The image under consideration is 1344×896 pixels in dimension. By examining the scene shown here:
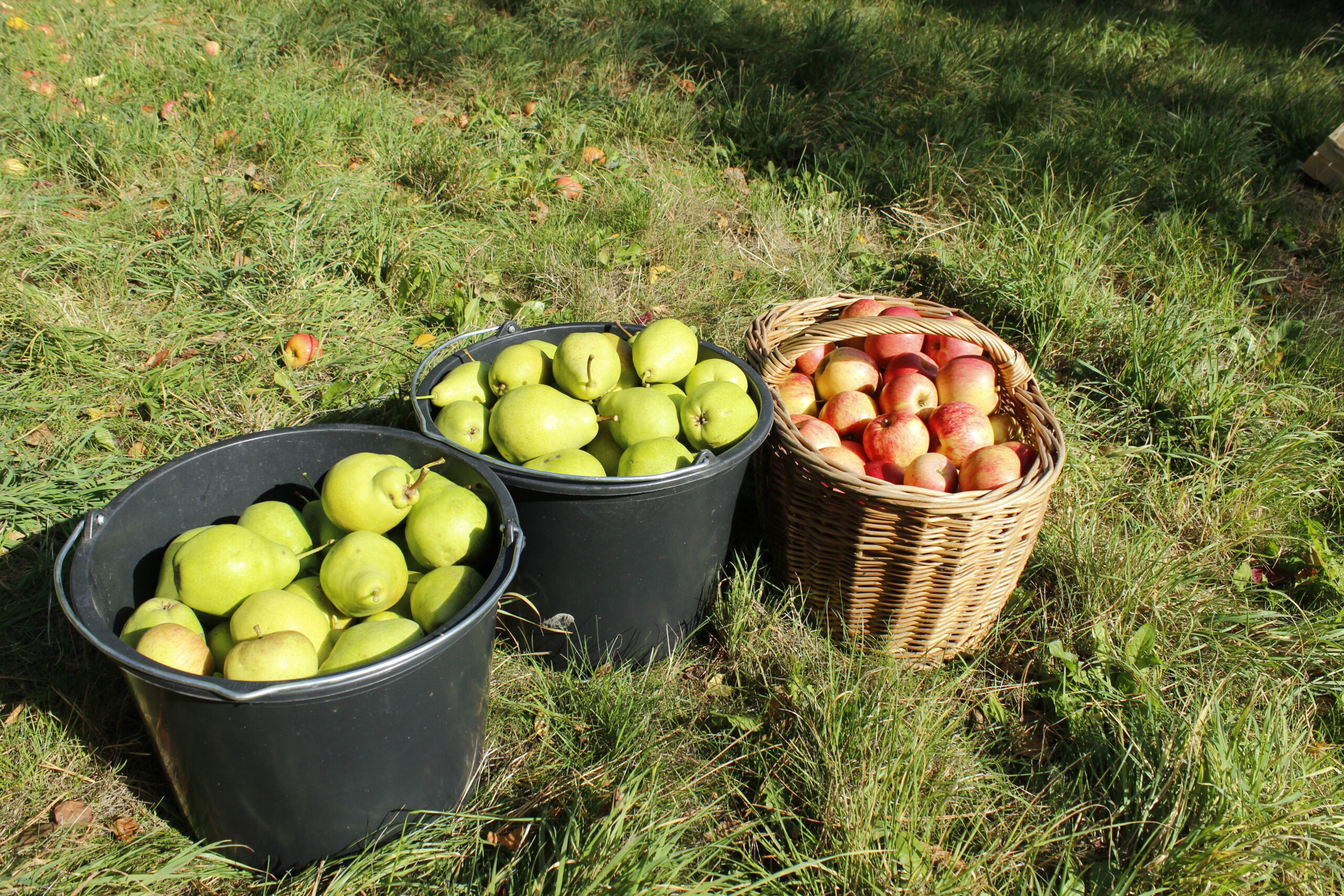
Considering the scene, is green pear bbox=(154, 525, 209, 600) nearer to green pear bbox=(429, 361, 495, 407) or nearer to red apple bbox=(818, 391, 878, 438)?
green pear bbox=(429, 361, 495, 407)

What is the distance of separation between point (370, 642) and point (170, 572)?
1.55ft

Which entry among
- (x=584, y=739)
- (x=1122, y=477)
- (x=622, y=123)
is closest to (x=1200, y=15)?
(x=622, y=123)

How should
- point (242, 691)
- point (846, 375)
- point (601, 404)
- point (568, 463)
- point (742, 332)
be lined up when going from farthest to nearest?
point (742, 332) → point (846, 375) → point (601, 404) → point (568, 463) → point (242, 691)

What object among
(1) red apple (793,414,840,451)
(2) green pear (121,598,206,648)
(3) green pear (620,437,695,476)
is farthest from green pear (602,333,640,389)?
(2) green pear (121,598,206,648)

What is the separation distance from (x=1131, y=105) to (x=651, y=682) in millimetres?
4940

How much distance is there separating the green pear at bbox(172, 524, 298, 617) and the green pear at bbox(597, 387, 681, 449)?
0.86 meters

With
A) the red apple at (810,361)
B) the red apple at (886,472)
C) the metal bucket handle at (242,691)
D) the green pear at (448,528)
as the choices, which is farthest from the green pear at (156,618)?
the red apple at (810,361)

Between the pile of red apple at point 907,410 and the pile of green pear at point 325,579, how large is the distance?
0.99 m

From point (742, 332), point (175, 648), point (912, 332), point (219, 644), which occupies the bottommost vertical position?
point (742, 332)

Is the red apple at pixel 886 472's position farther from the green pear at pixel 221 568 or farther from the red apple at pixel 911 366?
the green pear at pixel 221 568

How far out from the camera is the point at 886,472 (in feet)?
7.54

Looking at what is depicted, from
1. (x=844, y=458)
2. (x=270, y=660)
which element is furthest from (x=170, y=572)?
(x=844, y=458)

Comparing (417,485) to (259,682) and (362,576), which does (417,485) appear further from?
(259,682)

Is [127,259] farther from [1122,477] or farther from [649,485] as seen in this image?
[1122,477]
